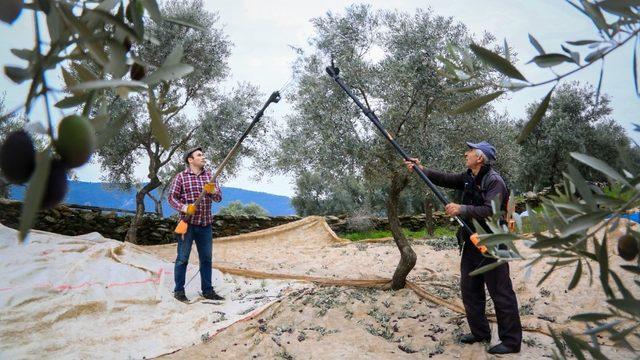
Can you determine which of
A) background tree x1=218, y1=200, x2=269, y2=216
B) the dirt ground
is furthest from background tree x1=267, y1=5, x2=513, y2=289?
background tree x1=218, y1=200, x2=269, y2=216

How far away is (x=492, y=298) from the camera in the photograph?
4.05 metres

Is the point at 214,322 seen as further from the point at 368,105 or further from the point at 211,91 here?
the point at 211,91

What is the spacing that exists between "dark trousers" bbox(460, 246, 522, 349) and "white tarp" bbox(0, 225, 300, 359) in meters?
2.41

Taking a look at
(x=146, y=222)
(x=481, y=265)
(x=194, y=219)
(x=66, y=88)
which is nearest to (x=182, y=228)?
(x=194, y=219)

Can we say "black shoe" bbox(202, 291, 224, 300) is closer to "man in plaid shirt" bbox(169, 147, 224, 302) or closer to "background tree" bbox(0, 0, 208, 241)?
"man in plaid shirt" bbox(169, 147, 224, 302)

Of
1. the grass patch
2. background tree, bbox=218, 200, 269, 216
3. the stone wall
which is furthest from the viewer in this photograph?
background tree, bbox=218, 200, 269, 216

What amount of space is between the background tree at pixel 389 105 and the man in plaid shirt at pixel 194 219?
5.65ft

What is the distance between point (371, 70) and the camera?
20.9 feet

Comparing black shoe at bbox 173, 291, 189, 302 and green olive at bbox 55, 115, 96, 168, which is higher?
green olive at bbox 55, 115, 96, 168

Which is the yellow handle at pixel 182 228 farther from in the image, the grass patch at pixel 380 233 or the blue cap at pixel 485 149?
the grass patch at pixel 380 233

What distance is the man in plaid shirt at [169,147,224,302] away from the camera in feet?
19.2

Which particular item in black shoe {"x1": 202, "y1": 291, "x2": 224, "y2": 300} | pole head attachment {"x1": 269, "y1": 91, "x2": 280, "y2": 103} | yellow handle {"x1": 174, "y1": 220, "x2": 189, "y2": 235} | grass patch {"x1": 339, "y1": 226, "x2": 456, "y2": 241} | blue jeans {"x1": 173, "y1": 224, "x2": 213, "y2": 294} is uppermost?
pole head attachment {"x1": 269, "y1": 91, "x2": 280, "y2": 103}

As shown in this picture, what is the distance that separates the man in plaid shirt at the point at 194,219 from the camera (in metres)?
5.85

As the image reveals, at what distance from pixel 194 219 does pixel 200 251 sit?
0.45m
